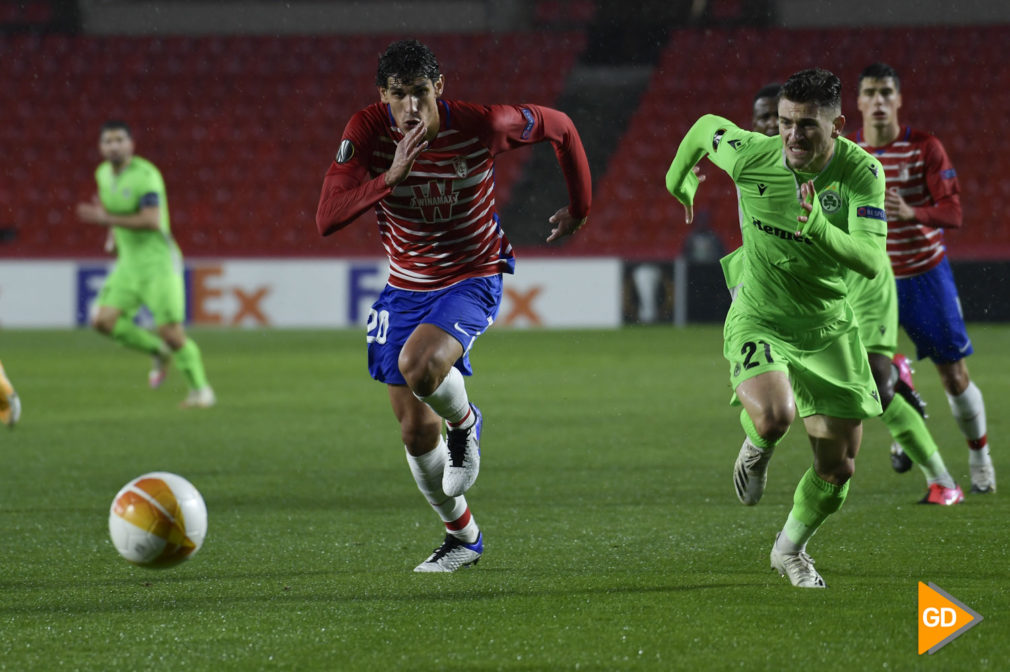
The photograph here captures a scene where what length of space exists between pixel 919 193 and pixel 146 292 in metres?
6.40

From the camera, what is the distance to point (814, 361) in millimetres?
4816

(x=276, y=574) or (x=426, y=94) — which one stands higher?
(x=426, y=94)

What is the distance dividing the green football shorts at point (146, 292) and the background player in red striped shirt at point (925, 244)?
19.8ft

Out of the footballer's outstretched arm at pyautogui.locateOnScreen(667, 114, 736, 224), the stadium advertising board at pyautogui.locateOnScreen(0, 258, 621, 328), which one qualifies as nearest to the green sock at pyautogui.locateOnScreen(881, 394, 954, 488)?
the footballer's outstretched arm at pyautogui.locateOnScreen(667, 114, 736, 224)

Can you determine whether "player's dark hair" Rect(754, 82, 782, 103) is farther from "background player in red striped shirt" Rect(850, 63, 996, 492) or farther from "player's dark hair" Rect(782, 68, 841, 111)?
"player's dark hair" Rect(782, 68, 841, 111)

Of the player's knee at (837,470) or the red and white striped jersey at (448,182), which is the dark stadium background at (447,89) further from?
the player's knee at (837,470)

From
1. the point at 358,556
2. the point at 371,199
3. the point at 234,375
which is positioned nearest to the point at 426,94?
the point at 371,199

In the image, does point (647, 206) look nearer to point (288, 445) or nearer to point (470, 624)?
point (288, 445)

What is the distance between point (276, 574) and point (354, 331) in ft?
47.6

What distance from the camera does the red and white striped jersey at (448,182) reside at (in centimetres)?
491

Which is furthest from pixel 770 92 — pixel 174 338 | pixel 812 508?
pixel 174 338

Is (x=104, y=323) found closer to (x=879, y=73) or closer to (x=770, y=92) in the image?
(x=770, y=92)

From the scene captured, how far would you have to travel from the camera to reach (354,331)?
63.5 ft

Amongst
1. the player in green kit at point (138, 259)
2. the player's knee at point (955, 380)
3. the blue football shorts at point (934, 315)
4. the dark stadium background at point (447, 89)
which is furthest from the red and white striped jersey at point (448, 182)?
the dark stadium background at point (447, 89)
